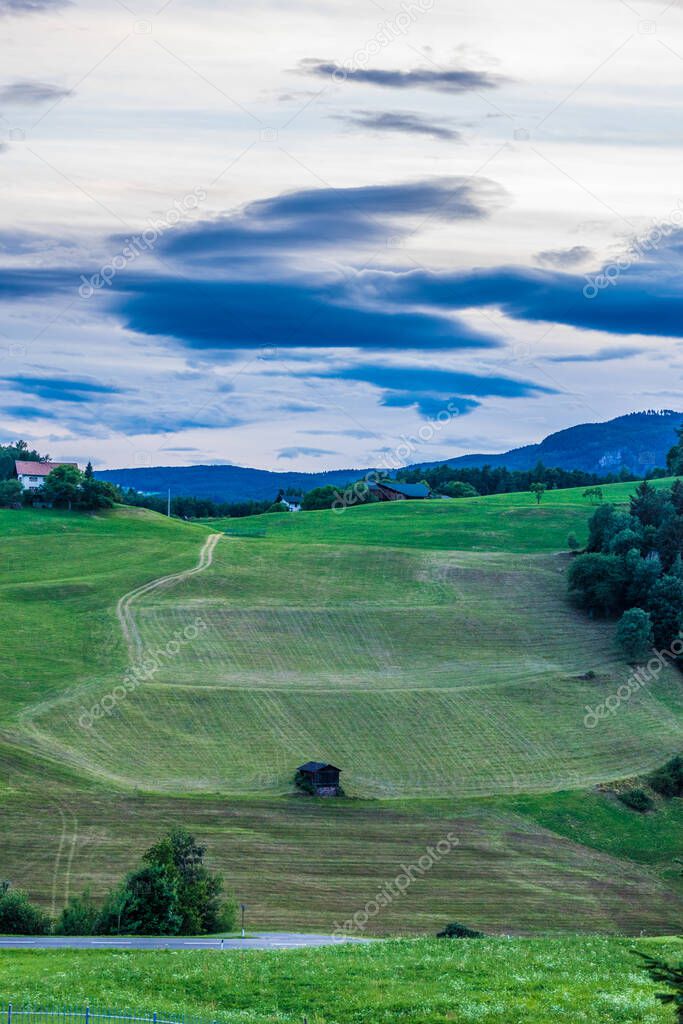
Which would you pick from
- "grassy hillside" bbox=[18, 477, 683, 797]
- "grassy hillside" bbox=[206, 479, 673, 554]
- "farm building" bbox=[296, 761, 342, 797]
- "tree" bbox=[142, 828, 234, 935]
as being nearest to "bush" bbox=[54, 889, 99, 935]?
"tree" bbox=[142, 828, 234, 935]

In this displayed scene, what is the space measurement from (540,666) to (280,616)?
81.1 feet

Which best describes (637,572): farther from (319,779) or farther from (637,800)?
(319,779)

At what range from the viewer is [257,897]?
60250mm

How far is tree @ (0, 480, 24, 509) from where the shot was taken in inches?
6309

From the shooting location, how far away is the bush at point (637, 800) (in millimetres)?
80375

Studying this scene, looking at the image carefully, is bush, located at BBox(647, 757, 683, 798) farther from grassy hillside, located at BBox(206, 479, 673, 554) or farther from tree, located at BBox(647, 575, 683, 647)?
grassy hillside, located at BBox(206, 479, 673, 554)

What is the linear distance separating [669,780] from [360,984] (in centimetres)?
5563

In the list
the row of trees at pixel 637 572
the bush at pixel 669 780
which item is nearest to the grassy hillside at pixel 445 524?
the row of trees at pixel 637 572

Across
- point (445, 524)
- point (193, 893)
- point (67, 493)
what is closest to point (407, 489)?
point (445, 524)

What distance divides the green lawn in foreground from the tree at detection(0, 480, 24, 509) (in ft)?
418

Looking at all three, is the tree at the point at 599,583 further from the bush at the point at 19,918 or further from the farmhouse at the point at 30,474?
the farmhouse at the point at 30,474

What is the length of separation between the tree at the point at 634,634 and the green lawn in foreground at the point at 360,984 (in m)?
70.8

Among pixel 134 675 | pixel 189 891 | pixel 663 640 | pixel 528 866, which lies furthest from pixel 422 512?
pixel 189 891

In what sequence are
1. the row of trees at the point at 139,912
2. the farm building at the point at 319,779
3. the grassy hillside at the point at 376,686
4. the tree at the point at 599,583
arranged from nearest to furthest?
the row of trees at the point at 139,912
the farm building at the point at 319,779
the grassy hillside at the point at 376,686
the tree at the point at 599,583
